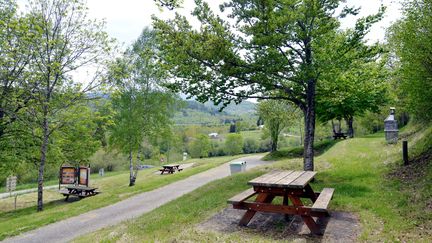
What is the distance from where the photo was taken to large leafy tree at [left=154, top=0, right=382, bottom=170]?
9.20 metres

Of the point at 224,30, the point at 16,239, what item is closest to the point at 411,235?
the point at 224,30

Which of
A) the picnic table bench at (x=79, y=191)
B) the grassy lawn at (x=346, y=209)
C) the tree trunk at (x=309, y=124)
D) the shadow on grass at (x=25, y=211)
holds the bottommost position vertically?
the shadow on grass at (x=25, y=211)

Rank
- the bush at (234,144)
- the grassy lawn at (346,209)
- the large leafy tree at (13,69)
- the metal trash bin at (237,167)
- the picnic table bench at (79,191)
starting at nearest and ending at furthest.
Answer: the grassy lawn at (346,209) < the large leafy tree at (13,69) < the metal trash bin at (237,167) < the picnic table bench at (79,191) < the bush at (234,144)

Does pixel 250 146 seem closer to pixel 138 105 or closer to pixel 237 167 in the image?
pixel 138 105

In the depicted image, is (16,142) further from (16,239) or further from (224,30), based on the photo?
(224,30)

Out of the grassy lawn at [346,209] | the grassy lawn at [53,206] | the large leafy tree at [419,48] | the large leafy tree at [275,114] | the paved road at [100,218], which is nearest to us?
the grassy lawn at [346,209]

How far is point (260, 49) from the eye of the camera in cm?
1005

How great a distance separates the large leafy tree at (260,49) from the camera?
30.2ft

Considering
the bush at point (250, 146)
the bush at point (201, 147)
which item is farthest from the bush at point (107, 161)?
the bush at point (250, 146)

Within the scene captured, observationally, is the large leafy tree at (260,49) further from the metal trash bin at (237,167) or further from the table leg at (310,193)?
the metal trash bin at (237,167)

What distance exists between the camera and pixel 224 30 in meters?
10.0

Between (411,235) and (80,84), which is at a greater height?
(80,84)

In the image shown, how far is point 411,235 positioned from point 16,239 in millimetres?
8674

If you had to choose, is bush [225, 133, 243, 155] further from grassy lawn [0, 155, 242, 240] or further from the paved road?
the paved road
